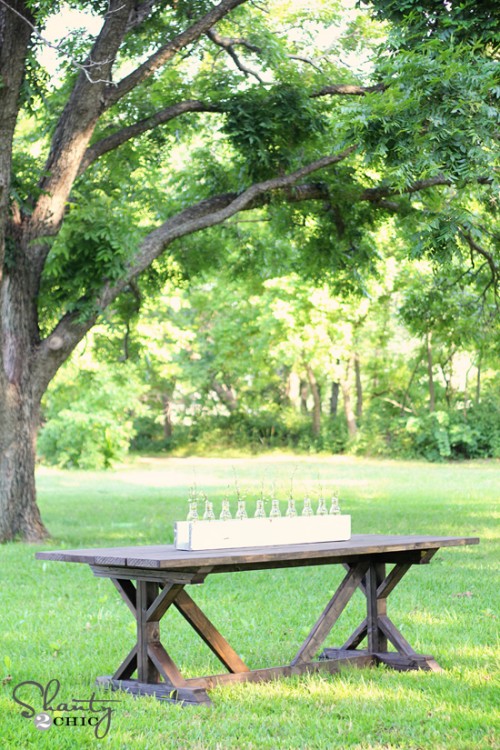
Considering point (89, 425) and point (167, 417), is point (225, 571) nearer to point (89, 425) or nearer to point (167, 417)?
point (89, 425)

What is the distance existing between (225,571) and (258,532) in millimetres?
410

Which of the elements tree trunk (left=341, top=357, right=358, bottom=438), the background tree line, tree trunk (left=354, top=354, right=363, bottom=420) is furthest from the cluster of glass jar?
tree trunk (left=354, top=354, right=363, bottom=420)

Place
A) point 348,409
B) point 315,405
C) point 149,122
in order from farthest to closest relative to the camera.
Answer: point 315,405, point 348,409, point 149,122

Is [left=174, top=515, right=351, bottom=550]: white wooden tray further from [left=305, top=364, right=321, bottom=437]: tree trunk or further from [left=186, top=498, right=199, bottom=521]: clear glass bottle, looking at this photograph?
[left=305, top=364, right=321, bottom=437]: tree trunk

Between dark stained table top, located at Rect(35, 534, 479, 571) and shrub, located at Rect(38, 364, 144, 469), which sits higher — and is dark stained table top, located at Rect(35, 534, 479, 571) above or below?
below

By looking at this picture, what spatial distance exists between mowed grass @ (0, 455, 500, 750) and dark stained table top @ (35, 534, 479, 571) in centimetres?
76

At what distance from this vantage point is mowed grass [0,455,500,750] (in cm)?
499

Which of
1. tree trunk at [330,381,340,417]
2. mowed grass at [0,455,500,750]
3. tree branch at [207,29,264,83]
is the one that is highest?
tree branch at [207,29,264,83]

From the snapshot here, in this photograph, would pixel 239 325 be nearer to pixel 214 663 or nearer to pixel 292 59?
pixel 292 59

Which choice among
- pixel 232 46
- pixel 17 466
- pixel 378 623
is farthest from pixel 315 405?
pixel 378 623

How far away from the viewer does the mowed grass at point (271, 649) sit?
4.99m

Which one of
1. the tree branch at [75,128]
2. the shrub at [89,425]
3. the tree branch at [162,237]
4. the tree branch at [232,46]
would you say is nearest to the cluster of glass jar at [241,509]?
the tree branch at [162,237]

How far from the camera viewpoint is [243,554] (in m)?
5.48

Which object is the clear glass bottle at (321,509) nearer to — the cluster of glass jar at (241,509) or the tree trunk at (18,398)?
the cluster of glass jar at (241,509)
